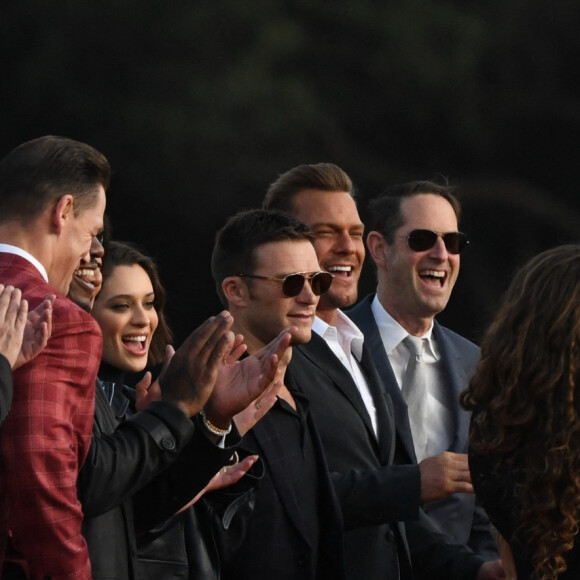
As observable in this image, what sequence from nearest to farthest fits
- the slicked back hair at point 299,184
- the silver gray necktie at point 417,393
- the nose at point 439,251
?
the silver gray necktie at point 417,393 < the slicked back hair at point 299,184 < the nose at point 439,251

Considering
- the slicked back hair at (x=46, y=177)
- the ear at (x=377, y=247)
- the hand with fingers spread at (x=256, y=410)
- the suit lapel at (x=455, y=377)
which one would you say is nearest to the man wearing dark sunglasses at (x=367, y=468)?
the suit lapel at (x=455, y=377)

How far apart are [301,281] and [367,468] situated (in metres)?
0.63

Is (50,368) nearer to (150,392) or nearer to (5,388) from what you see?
(5,388)

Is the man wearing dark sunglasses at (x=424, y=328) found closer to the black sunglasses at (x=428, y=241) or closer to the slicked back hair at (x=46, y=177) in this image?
the black sunglasses at (x=428, y=241)

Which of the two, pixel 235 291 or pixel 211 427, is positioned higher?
pixel 235 291

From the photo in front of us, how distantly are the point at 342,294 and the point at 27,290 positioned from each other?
→ 213cm

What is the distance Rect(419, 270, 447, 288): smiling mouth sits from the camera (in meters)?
5.78

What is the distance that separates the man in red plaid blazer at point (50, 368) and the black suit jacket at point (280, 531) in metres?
0.99

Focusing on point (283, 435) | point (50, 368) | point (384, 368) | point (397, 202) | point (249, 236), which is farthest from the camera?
point (397, 202)

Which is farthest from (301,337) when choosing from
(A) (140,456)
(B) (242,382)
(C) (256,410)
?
(A) (140,456)

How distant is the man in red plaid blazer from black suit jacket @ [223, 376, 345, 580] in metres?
0.99

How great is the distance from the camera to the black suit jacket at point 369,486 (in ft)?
14.3

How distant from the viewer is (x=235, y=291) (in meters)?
4.74

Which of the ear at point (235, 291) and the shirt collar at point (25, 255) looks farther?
the ear at point (235, 291)
